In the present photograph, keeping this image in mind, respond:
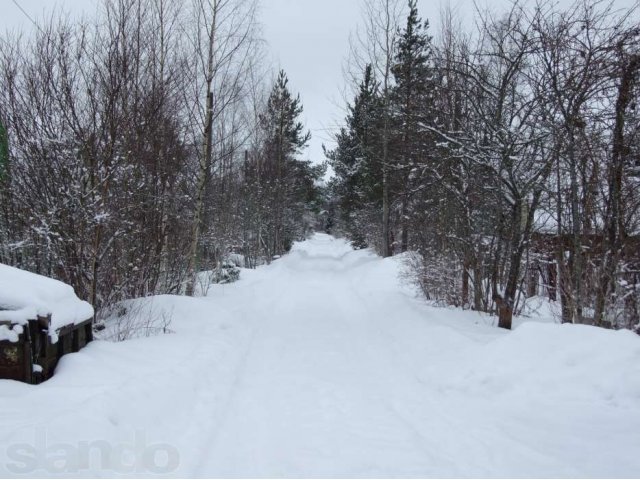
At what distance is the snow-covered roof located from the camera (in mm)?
3629

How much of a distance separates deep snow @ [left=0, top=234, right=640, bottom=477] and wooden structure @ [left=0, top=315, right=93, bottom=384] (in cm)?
15

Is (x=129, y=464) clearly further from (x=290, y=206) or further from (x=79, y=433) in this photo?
(x=290, y=206)

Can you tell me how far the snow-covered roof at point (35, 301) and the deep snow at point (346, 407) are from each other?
0.46m

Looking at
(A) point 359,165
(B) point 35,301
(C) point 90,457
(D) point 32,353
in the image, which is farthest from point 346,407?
(A) point 359,165

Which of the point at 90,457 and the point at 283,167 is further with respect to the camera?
the point at 283,167

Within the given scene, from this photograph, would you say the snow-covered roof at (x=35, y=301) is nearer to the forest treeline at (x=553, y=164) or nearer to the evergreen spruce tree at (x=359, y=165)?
the forest treeline at (x=553, y=164)

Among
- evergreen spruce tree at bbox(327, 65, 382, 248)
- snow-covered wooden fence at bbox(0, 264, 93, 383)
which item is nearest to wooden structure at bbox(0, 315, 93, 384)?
snow-covered wooden fence at bbox(0, 264, 93, 383)

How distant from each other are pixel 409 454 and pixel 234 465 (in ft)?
4.40

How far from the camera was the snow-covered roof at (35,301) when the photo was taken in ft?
11.9

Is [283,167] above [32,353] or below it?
above

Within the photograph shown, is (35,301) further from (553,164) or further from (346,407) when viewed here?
(553,164)

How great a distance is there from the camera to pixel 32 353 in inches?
146

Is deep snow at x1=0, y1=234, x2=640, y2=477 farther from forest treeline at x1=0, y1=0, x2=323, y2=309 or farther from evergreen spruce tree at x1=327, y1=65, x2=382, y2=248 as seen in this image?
evergreen spruce tree at x1=327, y1=65, x2=382, y2=248

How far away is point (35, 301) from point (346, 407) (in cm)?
319
